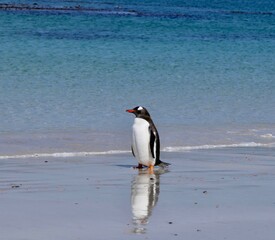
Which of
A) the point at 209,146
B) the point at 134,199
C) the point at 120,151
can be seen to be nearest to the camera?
the point at 134,199

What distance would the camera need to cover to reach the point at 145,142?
10.9 meters

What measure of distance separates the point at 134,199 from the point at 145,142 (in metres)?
2.36

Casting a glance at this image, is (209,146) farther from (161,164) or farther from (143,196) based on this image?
(143,196)

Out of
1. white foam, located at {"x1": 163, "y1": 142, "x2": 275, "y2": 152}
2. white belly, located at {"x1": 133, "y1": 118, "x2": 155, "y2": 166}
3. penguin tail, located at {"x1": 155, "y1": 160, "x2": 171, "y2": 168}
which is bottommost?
penguin tail, located at {"x1": 155, "y1": 160, "x2": 171, "y2": 168}

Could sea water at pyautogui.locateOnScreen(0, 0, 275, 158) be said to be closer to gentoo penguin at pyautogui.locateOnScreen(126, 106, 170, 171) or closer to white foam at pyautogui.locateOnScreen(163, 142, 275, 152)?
white foam at pyautogui.locateOnScreen(163, 142, 275, 152)

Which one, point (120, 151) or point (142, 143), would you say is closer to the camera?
point (142, 143)

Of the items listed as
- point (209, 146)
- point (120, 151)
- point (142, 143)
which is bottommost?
point (142, 143)

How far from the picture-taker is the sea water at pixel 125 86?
13.8 m

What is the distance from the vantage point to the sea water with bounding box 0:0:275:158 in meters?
13.8

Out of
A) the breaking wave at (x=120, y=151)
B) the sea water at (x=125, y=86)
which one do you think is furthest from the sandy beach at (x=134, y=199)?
the sea water at (x=125, y=86)

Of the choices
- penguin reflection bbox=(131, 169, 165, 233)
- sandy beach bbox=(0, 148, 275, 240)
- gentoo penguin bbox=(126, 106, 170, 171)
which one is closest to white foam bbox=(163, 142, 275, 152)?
sandy beach bbox=(0, 148, 275, 240)

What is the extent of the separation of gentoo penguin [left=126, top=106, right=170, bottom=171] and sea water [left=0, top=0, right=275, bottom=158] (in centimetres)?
137

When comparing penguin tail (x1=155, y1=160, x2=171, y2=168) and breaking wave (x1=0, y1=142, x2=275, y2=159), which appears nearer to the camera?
penguin tail (x1=155, y1=160, x2=171, y2=168)

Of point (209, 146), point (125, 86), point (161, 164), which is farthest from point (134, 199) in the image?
point (125, 86)
